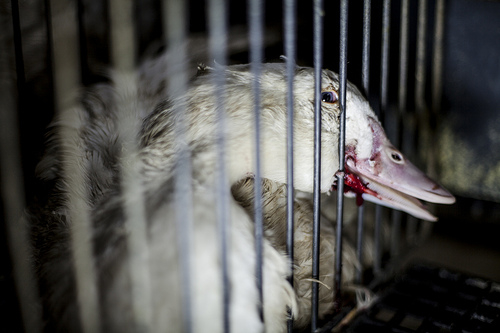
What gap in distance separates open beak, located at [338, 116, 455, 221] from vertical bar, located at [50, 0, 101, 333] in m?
0.58

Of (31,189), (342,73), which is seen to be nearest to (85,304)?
(31,189)

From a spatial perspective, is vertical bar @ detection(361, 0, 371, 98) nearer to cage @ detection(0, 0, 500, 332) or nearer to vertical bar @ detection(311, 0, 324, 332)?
cage @ detection(0, 0, 500, 332)

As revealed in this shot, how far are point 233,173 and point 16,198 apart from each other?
55 centimetres

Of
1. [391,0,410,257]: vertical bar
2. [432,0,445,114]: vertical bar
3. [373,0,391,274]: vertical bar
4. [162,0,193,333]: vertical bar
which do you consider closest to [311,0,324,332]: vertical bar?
[162,0,193,333]: vertical bar

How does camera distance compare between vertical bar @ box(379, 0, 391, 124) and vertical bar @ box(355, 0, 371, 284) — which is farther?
vertical bar @ box(379, 0, 391, 124)

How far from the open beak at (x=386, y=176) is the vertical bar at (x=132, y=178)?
482 mm

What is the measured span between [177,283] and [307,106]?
0.47 meters

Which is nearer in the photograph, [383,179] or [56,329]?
[56,329]

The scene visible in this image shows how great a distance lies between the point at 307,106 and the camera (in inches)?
41.4

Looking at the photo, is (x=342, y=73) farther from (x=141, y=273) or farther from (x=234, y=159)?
(x=141, y=273)

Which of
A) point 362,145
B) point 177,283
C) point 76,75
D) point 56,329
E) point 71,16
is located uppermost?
point 71,16

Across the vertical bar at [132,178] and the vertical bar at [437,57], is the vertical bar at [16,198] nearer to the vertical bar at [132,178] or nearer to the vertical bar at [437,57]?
the vertical bar at [132,178]

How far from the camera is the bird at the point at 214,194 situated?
2.66 ft

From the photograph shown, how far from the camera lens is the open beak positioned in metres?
1.12
